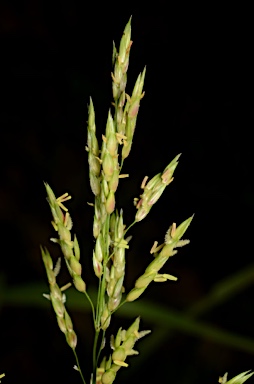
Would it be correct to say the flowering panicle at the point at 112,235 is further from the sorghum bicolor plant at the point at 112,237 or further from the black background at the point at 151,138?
the black background at the point at 151,138

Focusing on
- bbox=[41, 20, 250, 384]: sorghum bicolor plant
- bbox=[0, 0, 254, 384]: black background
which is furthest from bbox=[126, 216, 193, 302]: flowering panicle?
bbox=[0, 0, 254, 384]: black background

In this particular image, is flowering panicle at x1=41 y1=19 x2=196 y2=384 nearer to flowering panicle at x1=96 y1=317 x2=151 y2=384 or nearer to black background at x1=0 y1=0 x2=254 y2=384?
flowering panicle at x1=96 y1=317 x2=151 y2=384

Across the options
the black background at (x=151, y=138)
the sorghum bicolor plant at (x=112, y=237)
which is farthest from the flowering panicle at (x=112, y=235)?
the black background at (x=151, y=138)

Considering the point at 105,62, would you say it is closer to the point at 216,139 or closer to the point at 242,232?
the point at 216,139

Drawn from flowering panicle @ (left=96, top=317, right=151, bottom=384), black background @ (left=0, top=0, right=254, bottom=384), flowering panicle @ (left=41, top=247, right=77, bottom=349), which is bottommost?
flowering panicle @ (left=96, top=317, right=151, bottom=384)

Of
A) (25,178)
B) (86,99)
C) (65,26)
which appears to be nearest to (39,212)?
(25,178)

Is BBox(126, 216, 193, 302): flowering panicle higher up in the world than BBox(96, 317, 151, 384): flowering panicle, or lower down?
higher up

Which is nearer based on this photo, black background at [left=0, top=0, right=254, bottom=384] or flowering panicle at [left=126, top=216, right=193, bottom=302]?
flowering panicle at [left=126, top=216, right=193, bottom=302]

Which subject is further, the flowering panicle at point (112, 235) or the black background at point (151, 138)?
the black background at point (151, 138)
